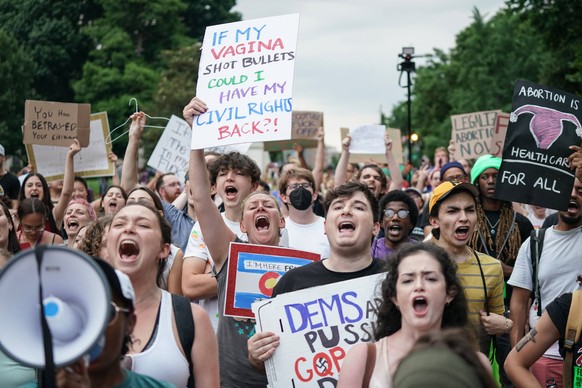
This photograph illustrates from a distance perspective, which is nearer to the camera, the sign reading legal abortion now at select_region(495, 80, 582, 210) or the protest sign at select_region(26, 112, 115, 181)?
Result: the sign reading legal abortion now at select_region(495, 80, 582, 210)

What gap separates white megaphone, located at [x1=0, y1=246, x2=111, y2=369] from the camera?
8.09 ft

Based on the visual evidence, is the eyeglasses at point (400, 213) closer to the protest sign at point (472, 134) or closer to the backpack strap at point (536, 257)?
the backpack strap at point (536, 257)

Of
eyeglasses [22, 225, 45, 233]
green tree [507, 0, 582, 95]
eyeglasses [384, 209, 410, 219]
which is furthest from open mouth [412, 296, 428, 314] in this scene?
green tree [507, 0, 582, 95]

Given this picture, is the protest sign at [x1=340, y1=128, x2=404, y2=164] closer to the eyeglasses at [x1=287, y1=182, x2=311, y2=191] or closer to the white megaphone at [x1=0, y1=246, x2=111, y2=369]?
the eyeglasses at [x1=287, y1=182, x2=311, y2=191]

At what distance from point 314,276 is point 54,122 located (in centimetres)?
758

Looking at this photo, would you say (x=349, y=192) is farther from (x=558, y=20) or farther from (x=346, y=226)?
(x=558, y=20)

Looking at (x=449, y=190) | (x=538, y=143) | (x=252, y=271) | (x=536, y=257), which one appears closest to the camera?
(x=252, y=271)

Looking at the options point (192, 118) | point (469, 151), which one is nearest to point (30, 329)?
point (192, 118)

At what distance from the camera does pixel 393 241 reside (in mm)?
7109

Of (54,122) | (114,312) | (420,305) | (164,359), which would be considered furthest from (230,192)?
(54,122)

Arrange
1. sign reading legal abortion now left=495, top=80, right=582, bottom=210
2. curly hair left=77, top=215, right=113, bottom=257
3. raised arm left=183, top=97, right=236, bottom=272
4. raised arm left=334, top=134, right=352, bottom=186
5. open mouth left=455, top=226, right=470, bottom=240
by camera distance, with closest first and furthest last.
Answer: curly hair left=77, top=215, right=113, bottom=257, raised arm left=183, top=97, right=236, bottom=272, open mouth left=455, top=226, right=470, bottom=240, sign reading legal abortion now left=495, top=80, right=582, bottom=210, raised arm left=334, top=134, right=352, bottom=186

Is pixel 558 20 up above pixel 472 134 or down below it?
above

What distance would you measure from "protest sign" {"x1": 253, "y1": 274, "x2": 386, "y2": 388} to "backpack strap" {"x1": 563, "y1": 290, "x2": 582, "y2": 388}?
0.89 meters

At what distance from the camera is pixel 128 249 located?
4371 mm
